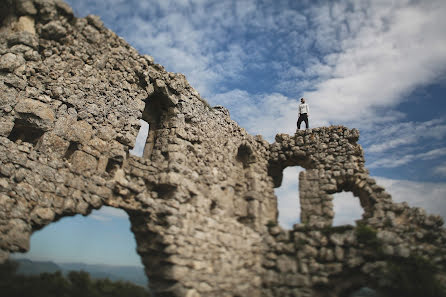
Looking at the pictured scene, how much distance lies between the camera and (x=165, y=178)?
6.52m

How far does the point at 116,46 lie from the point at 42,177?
10.9 feet

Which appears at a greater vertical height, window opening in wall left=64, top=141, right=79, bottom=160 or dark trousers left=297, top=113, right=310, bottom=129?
dark trousers left=297, top=113, right=310, bottom=129

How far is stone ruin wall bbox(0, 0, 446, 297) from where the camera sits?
511cm

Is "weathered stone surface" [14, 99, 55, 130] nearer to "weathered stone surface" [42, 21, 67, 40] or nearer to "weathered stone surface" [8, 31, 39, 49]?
"weathered stone surface" [8, 31, 39, 49]

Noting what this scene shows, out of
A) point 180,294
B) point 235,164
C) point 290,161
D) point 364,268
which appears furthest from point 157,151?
point 364,268

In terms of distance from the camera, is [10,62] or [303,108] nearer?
[10,62]

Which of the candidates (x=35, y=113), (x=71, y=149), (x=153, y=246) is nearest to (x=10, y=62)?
(x=35, y=113)

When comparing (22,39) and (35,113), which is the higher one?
(22,39)

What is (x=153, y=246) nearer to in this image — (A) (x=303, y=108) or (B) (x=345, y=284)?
(B) (x=345, y=284)

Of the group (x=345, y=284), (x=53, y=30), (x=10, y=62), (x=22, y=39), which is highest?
(x=53, y=30)

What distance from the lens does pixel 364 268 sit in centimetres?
667

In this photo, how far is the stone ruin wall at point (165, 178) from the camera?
5.11 meters

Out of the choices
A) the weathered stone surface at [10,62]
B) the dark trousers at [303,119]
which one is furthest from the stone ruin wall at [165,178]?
the dark trousers at [303,119]

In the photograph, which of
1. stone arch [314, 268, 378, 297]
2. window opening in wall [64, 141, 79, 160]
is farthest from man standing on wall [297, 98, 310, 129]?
window opening in wall [64, 141, 79, 160]
